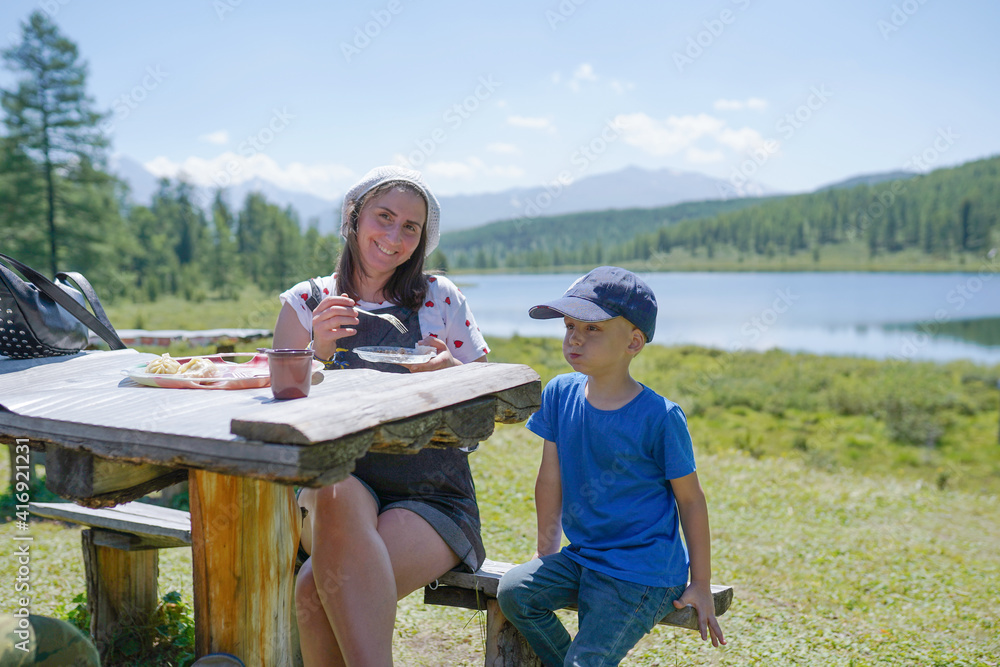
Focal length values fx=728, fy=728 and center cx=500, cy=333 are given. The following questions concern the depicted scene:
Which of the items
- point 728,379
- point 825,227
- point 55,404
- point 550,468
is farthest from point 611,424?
point 825,227

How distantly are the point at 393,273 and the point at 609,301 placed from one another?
961 millimetres

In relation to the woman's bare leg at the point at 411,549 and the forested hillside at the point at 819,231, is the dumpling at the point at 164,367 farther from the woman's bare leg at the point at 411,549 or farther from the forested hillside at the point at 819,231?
the forested hillside at the point at 819,231

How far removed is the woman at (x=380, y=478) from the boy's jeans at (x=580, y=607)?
0.23m

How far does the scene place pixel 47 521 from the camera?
5.05 meters

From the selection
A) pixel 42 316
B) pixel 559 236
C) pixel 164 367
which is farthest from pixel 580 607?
pixel 559 236

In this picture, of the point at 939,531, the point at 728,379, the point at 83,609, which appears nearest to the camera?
the point at 83,609

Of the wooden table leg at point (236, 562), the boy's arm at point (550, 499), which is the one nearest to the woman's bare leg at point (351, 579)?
the wooden table leg at point (236, 562)

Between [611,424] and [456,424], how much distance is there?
584 millimetres

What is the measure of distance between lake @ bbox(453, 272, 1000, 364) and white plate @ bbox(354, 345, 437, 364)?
24480 millimetres

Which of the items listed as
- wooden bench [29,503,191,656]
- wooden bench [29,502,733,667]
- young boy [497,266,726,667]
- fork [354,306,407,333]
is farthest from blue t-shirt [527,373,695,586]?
wooden bench [29,503,191,656]

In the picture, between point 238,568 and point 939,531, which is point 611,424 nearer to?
point 238,568

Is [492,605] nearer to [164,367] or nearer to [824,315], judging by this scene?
[164,367]

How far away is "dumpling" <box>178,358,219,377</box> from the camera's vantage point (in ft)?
6.95

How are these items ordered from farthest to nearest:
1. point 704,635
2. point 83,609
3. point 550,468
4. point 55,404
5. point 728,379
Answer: point 728,379 → point 83,609 → point 550,468 → point 704,635 → point 55,404
